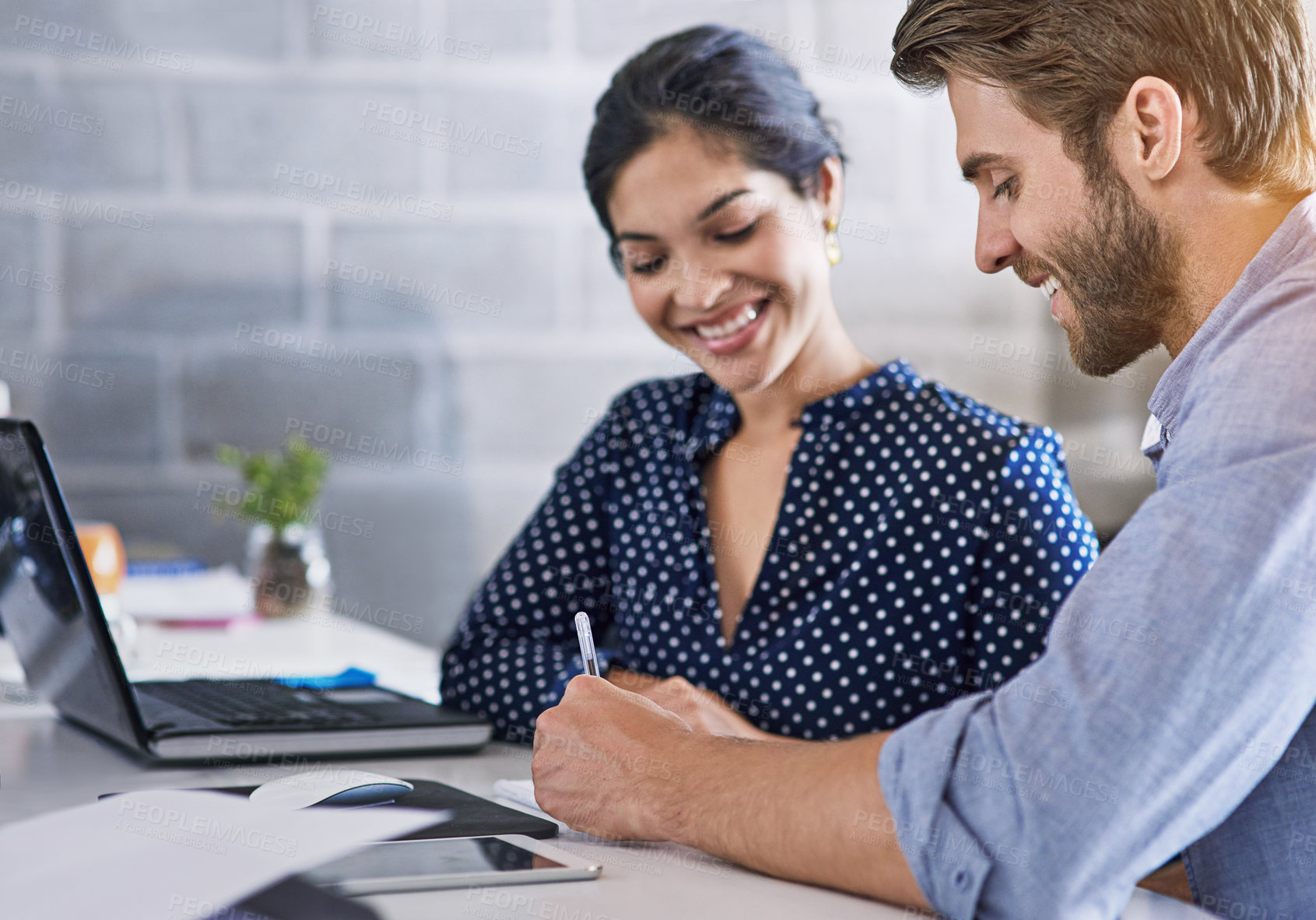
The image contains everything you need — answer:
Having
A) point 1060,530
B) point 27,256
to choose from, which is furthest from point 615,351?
point 1060,530

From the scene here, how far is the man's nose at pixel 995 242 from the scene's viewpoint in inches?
36.8

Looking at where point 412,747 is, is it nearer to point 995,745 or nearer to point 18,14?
point 995,745

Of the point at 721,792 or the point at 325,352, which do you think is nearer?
the point at 721,792

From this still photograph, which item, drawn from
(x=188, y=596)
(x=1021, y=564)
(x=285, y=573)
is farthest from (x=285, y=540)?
(x=1021, y=564)

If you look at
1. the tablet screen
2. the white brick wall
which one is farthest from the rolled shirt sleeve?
the white brick wall

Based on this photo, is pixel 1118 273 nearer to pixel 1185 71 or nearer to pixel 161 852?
pixel 1185 71

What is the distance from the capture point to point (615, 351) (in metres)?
2.56

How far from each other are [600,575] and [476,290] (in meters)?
1.17

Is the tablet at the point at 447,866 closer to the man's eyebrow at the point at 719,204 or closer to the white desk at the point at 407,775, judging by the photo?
the white desk at the point at 407,775

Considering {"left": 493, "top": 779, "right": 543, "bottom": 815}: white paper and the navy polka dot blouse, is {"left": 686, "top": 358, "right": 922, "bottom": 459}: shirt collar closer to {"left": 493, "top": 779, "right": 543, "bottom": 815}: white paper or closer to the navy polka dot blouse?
the navy polka dot blouse

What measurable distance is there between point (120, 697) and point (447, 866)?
1.42 ft

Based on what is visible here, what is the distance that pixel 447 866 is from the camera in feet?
2.19

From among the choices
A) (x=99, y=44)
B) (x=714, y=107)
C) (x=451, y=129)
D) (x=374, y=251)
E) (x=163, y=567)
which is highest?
(x=99, y=44)

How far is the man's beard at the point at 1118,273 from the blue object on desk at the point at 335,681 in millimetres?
754
